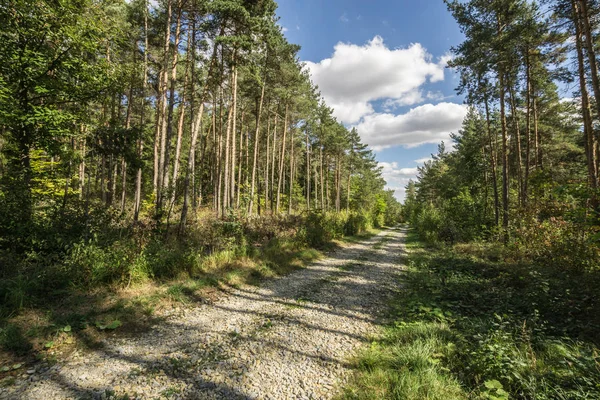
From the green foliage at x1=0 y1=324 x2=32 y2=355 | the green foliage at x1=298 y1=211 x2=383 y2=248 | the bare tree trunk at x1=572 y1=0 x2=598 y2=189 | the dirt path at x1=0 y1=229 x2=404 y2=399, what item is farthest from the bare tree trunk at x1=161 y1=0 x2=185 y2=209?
the bare tree trunk at x1=572 y1=0 x2=598 y2=189

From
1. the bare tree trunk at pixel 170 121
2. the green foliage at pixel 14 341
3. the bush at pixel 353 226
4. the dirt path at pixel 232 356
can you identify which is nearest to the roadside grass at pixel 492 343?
the dirt path at pixel 232 356

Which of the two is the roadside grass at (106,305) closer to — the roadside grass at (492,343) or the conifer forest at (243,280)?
the conifer forest at (243,280)

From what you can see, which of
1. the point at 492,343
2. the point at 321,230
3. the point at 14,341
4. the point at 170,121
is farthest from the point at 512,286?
the point at 170,121

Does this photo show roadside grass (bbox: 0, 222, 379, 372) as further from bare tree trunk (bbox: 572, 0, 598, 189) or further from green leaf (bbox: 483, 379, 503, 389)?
bare tree trunk (bbox: 572, 0, 598, 189)

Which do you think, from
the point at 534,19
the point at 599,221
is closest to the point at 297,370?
the point at 599,221

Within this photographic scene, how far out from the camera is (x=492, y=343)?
11.7 ft

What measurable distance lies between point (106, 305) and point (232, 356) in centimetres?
314

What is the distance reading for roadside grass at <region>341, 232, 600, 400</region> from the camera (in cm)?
286

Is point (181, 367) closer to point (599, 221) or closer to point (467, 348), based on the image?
point (467, 348)

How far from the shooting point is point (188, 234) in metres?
9.71

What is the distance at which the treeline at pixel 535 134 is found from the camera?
22.5 feet

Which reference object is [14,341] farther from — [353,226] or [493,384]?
[353,226]

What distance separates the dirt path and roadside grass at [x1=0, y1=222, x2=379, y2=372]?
0.39 meters

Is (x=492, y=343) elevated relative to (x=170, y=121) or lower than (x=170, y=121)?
lower
